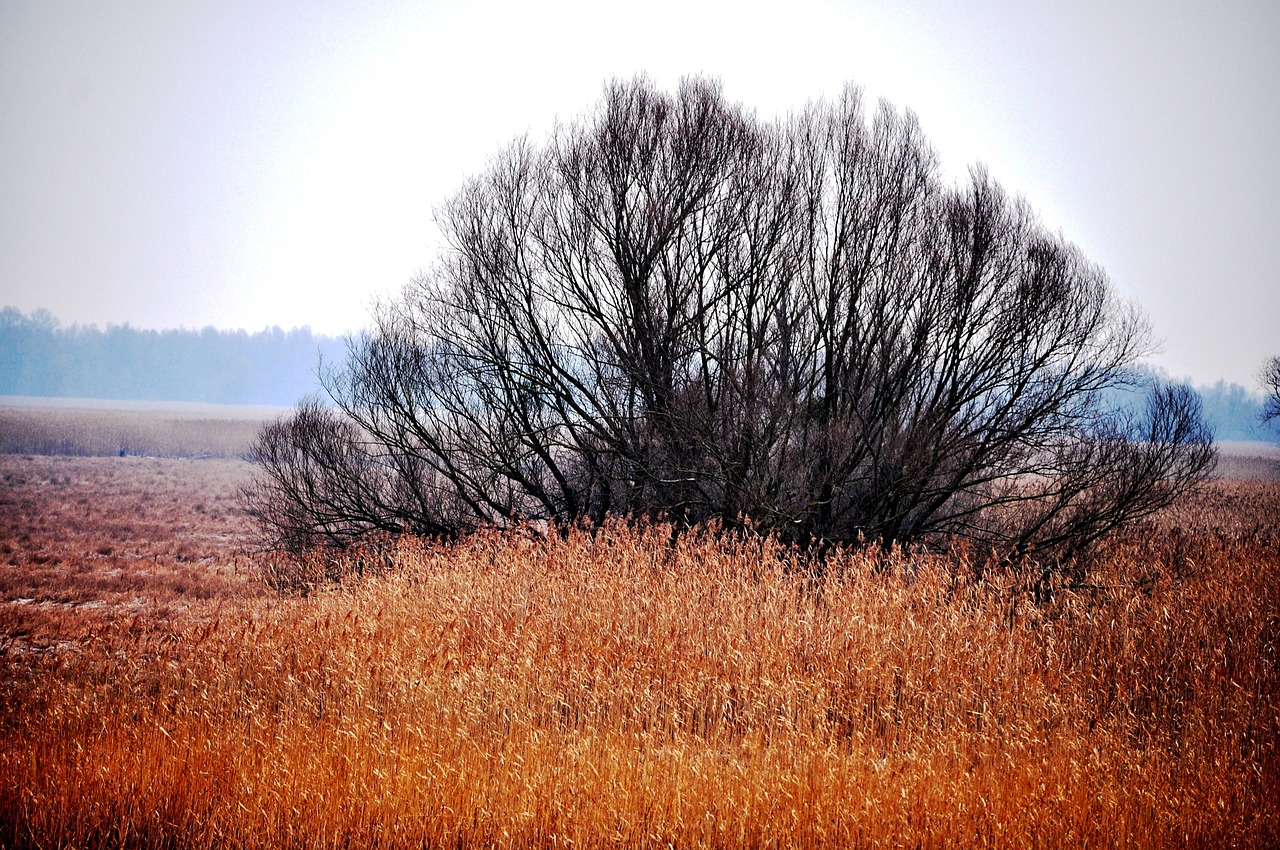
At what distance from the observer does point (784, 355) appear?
45.3 ft

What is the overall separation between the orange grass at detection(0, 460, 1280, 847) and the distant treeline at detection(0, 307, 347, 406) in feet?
416

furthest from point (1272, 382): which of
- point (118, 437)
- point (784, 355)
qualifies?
point (118, 437)

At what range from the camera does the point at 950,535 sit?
1355cm

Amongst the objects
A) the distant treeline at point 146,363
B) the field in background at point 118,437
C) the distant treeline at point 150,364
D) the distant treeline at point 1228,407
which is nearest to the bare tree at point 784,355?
the field in background at point 118,437

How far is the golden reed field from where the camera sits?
457 centimetres

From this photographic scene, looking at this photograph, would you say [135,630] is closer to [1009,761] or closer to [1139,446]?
[1009,761]

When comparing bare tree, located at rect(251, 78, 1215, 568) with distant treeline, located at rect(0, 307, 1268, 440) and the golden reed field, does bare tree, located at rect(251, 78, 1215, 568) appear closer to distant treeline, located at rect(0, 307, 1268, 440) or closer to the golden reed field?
the golden reed field

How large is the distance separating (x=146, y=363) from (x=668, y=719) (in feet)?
636

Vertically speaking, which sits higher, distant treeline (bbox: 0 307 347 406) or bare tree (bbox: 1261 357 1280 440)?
distant treeline (bbox: 0 307 347 406)

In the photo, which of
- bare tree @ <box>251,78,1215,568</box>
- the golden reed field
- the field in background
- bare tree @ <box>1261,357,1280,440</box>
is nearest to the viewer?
the golden reed field

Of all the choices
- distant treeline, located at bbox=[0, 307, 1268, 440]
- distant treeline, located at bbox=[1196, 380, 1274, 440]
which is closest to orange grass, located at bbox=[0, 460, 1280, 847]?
distant treeline, located at bbox=[1196, 380, 1274, 440]

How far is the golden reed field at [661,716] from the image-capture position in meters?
4.57

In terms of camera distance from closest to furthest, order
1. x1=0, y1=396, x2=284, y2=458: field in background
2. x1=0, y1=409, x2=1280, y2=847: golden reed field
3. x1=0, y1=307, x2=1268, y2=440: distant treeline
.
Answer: x1=0, y1=409, x2=1280, y2=847: golden reed field, x1=0, y1=396, x2=284, y2=458: field in background, x1=0, y1=307, x2=1268, y2=440: distant treeline

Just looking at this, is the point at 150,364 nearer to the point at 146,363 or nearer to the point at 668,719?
the point at 146,363
